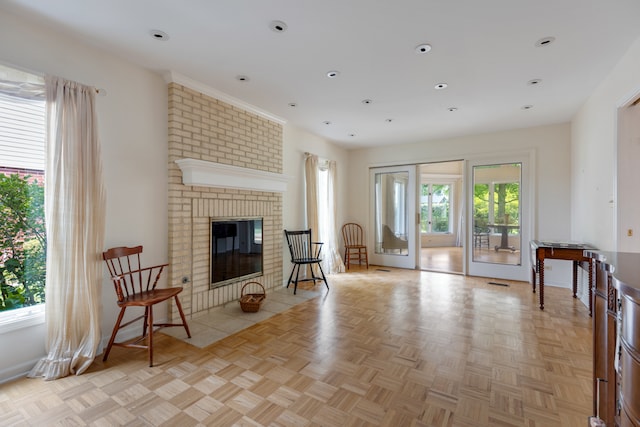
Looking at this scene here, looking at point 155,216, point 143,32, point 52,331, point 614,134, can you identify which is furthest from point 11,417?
point 614,134

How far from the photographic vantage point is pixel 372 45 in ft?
7.89

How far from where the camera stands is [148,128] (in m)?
2.86

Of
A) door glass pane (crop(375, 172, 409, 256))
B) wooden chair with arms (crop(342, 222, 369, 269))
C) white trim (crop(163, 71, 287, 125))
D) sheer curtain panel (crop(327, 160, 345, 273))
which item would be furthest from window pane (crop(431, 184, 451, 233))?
white trim (crop(163, 71, 287, 125))

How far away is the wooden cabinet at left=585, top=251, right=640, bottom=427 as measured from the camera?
962 millimetres

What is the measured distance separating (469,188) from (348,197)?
8.07 ft

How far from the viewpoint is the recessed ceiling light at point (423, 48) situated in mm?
2389

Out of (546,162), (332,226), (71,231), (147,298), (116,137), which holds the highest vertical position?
(546,162)

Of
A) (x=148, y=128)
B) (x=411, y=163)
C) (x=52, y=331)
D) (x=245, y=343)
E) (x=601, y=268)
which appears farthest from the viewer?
(x=411, y=163)

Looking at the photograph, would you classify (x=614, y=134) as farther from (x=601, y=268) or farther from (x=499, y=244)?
(x=499, y=244)

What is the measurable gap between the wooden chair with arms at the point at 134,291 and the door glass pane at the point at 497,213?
16.1 ft

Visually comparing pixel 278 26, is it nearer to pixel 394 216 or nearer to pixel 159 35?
pixel 159 35

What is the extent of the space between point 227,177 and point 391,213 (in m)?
3.87

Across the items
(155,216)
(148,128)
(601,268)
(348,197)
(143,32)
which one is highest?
(143,32)

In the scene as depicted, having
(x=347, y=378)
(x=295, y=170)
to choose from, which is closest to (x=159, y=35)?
(x=295, y=170)
